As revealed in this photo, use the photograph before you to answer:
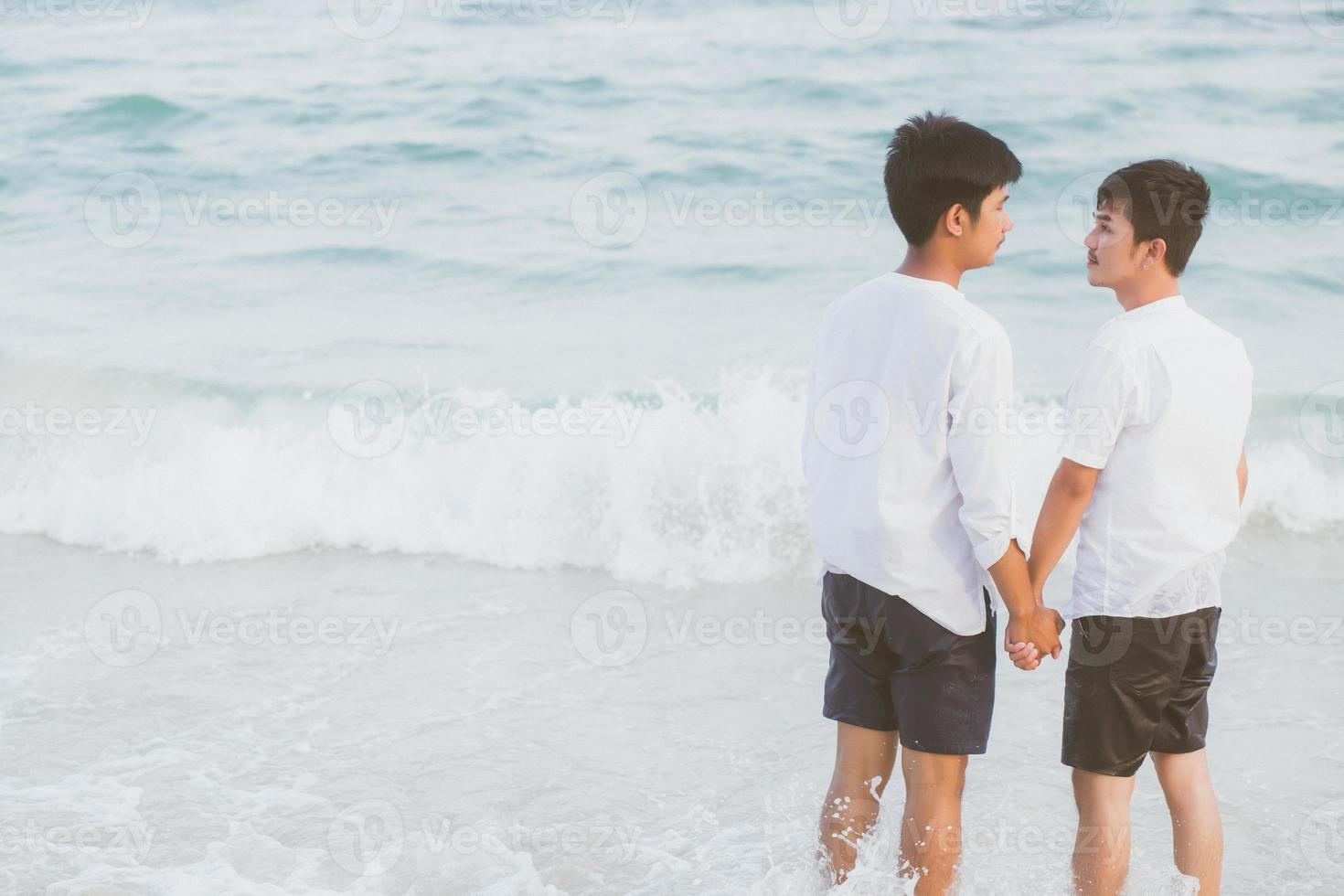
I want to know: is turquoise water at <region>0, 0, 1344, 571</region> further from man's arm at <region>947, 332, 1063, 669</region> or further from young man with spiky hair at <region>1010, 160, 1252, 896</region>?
man's arm at <region>947, 332, 1063, 669</region>

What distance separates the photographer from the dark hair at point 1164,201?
260 cm

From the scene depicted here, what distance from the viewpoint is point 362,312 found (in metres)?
9.34

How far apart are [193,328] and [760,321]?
4044mm

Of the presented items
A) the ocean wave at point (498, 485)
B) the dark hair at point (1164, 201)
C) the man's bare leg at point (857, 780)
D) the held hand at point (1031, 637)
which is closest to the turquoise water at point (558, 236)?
the ocean wave at point (498, 485)

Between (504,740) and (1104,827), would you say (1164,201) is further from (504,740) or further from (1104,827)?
(504,740)

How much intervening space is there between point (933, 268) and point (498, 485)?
4.15 metres

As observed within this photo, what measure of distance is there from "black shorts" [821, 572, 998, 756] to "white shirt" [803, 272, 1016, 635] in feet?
0.13

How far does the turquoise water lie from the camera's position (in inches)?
254

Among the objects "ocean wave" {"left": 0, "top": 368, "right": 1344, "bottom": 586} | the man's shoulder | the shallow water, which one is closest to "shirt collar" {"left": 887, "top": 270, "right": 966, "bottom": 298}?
the man's shoulder

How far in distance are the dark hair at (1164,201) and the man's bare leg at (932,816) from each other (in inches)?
45.3

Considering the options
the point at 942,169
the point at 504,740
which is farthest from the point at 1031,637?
the point at 504,740

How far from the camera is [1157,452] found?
261 cm

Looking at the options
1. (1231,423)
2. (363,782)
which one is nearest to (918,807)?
(1231,423)

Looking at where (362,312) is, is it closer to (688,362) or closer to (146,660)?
(688,362)
